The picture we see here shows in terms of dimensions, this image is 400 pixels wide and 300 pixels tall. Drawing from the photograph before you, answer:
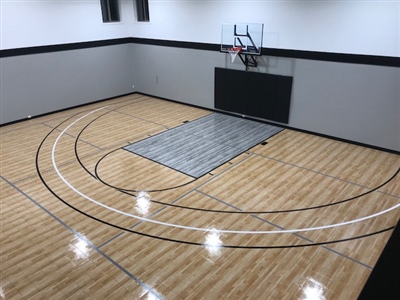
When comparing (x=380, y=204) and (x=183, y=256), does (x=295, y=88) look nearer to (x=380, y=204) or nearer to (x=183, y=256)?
(x=380, y=204)

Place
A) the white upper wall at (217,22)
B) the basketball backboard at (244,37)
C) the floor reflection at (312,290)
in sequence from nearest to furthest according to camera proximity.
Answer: the floor reflection at (312,290)
the white upper wall at (217,22)
the basketball backboard at (244,37)

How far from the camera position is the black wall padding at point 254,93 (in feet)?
26.0

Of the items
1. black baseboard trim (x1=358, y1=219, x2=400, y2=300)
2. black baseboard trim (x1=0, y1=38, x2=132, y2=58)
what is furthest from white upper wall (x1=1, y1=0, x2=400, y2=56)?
black baseboard trim (x1=358, y1=219, x2=400, y2=300)

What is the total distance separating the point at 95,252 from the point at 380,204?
4.15 m

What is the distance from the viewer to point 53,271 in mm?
3889

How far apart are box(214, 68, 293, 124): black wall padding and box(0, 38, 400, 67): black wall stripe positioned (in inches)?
22.4

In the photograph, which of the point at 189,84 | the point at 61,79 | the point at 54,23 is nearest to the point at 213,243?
the point at 189,84

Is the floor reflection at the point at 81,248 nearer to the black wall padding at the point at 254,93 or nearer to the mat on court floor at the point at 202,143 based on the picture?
the mat on court floor at the point at 202,143

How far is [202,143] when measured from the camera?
723 centimetres

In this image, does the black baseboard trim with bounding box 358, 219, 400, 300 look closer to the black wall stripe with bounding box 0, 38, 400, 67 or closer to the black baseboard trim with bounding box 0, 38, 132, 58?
the black wall stripe with bounding box 0, 38, 400, 67

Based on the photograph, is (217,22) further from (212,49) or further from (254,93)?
(254,93)

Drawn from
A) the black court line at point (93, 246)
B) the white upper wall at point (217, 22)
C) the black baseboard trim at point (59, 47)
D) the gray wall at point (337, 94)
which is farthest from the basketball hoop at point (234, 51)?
the black court line at point (93, 246)

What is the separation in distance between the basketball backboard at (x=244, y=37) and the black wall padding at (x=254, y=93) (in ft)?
2.01

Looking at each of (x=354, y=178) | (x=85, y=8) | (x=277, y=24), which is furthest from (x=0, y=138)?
(x=354, y=178)
